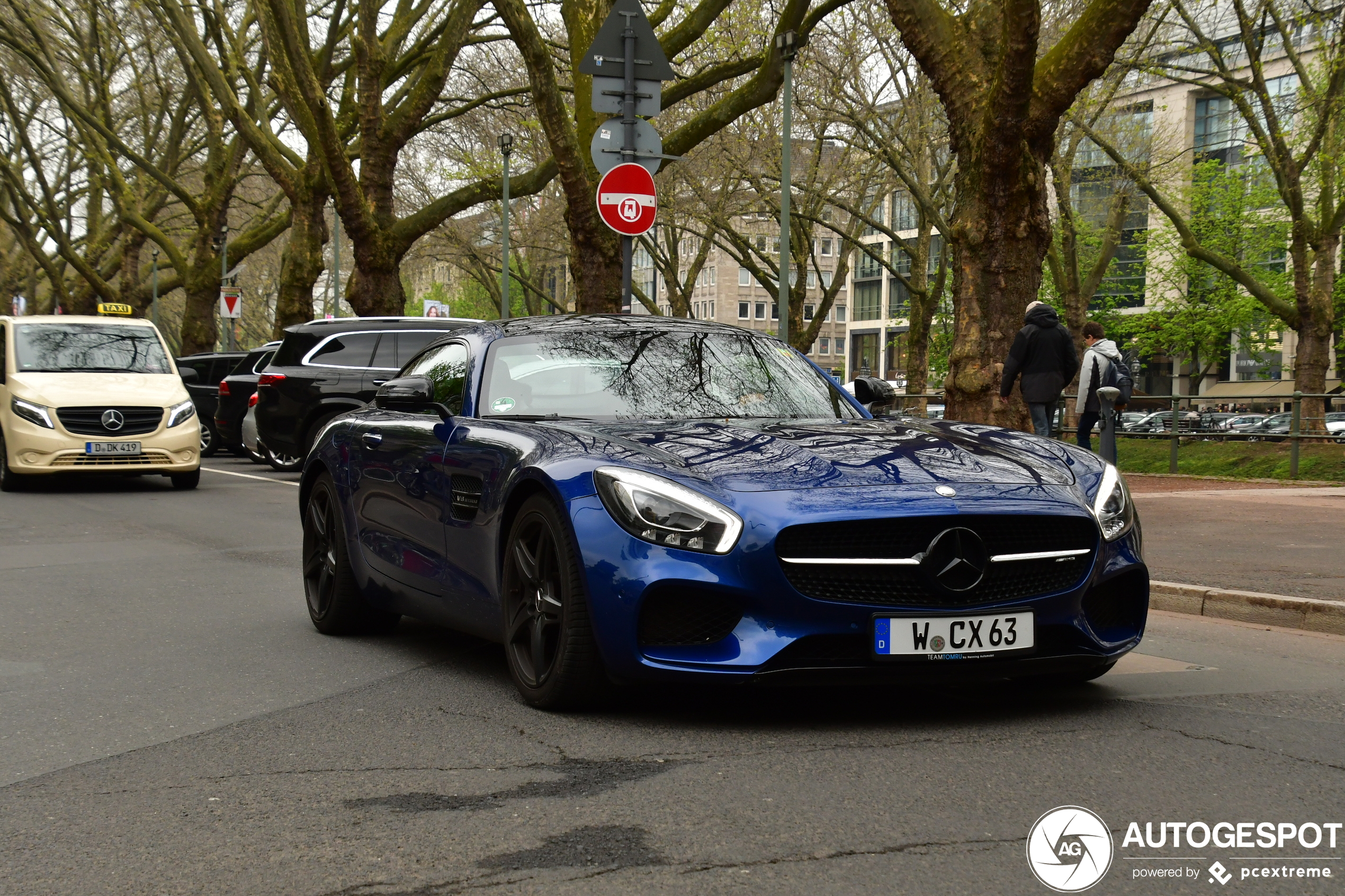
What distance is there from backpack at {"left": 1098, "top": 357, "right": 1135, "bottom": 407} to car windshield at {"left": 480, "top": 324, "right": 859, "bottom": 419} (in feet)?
34.3

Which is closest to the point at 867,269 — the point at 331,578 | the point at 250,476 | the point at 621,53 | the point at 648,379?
the point at 250,476

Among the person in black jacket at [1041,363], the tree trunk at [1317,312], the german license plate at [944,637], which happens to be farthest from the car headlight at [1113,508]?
the tree trunk at [1317,312]

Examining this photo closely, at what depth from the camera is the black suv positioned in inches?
723

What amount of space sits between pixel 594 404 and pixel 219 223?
33545 millimetres

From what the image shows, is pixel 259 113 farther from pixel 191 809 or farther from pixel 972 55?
pixel 191 809

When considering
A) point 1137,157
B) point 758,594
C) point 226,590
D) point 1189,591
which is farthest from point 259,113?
point 758,594

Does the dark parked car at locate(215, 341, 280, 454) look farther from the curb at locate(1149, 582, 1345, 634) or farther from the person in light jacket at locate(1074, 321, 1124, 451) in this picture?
the curb at locate(1149, 582, 1345, 634)

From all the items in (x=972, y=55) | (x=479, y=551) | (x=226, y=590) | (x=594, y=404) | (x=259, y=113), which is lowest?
(x=226, y=590)

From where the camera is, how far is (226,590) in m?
8.76

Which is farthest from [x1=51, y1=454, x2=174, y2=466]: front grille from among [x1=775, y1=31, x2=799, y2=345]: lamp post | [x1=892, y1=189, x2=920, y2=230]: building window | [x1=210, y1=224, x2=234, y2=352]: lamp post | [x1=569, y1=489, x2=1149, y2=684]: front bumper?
[x1=892, y1=189, x2=920, y2=230]: building window

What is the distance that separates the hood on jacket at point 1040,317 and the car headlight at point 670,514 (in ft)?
31.9

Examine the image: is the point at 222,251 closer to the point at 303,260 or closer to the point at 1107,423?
the point at 303,260

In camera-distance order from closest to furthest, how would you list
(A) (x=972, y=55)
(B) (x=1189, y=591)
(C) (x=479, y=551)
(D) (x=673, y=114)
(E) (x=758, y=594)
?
(E) (x=758, y=594)
(C) (x=479, y=551)
(B) (x=1189, y=591)
(A) (x=972, y=55)
(D) (x=673, y=114)

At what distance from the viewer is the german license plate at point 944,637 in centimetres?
457
